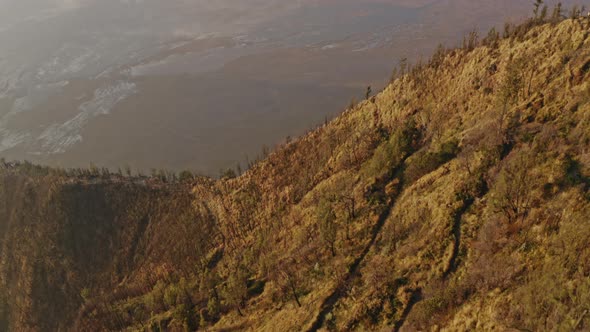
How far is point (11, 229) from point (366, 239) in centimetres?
16142

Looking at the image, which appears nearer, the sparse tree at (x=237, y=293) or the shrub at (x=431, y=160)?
the shrub at (x=431, y=160)

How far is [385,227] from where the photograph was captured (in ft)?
175

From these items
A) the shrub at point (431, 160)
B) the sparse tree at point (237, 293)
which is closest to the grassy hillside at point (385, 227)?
the shrub at point (431, 160)

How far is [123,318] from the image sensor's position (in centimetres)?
9531

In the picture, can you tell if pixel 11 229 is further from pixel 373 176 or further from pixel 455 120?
pixel 455 120

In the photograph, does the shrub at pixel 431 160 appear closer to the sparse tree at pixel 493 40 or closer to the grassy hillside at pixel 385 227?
the grassy hillside at pixel 385 227

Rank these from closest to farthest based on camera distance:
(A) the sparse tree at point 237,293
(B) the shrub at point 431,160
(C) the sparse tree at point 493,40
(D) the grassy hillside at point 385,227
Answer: (D) the grassy hillside at point 385,227, (B) the shrub at point 431,160, (A) the sparse tree at point 237,293, (C) the sparse tree at point 493,40

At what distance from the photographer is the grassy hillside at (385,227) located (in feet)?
105

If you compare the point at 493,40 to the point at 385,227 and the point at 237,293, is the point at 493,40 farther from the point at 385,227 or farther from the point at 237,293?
the point at 237,293

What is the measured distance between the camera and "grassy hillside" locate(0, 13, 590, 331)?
3212 centimetres

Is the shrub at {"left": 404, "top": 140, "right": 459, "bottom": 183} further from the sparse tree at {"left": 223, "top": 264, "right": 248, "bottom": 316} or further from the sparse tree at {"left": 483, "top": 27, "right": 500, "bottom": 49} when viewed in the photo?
the sparse tree at {"left": 223, "top": 264, "right": 248, "bottom": 316}

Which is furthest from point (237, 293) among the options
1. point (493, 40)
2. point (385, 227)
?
point (493, 40)

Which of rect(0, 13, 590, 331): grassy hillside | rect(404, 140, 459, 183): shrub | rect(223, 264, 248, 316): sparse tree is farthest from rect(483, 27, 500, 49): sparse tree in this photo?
rect(223, 264, 248, 316): sparse tree

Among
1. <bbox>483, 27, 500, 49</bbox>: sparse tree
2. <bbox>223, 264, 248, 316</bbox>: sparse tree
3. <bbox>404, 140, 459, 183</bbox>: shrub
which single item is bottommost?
<bbox>223, 264, 248, 316</bbox>: sparse tree
